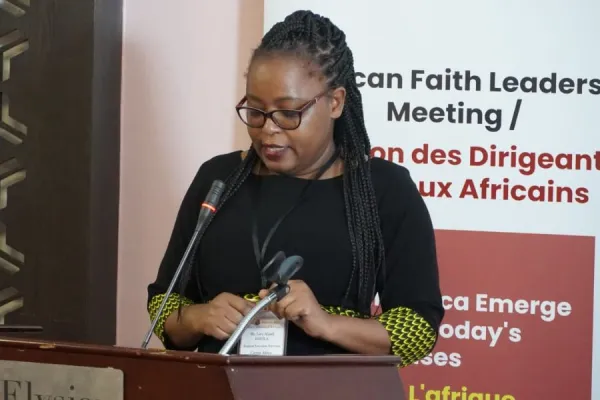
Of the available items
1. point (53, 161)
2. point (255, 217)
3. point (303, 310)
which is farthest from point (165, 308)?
point (53, 161)

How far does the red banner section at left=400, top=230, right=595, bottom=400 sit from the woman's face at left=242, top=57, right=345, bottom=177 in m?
0.85

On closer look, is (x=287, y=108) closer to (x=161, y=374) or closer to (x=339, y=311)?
(x=339, y=311)

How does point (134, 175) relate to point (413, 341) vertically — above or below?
above

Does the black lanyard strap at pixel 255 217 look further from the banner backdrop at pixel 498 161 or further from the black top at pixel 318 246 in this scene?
the banner backdrop at pixel 498 161

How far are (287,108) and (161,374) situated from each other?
72 centimetres

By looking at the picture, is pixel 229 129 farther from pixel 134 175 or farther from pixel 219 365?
pixel 219 365

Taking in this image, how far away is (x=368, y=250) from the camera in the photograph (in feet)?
5.87

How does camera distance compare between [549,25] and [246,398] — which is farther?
[549,25]

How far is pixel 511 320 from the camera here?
2.46 m

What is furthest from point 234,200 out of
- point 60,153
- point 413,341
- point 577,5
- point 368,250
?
point 577,5

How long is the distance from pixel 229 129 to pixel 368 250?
1061 mm

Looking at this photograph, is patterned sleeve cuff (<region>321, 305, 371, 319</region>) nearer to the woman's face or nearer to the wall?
the woman's face

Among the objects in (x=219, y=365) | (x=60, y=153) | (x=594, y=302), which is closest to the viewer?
(x=219, y=365)

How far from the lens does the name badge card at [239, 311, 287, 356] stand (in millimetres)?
1645
